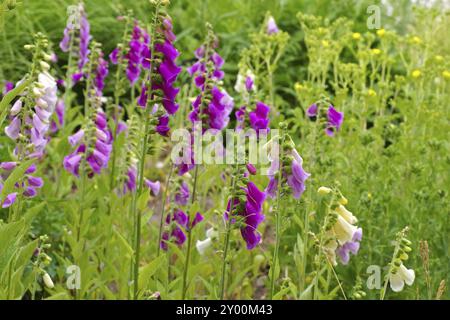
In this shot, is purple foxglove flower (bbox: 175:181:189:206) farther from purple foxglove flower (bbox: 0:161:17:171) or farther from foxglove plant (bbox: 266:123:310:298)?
foxglove plant (bbox: 266:123:310:298)

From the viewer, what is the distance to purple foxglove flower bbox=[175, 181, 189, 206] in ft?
11.6

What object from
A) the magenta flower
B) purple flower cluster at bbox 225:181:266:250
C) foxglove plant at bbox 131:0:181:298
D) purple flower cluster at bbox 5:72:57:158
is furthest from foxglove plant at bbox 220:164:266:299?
purple flower cluster at bbox 5:72:57:158

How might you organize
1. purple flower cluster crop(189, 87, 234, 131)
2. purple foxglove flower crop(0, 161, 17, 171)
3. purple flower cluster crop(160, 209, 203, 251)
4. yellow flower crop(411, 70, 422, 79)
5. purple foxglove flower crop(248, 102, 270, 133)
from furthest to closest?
yellow flower crop(411, 70, 422, 79) < purple foxglove flower crop(248, 102, 270, 133) < purple flower cluster crop(160, 209, 203, 251) < purple flower cluster crop(189, 87, 234, 131) < purple foxglove flower crop(0, 161, 17, 171)

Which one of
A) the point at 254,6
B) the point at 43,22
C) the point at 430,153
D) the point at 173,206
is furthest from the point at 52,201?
the point at 254,6

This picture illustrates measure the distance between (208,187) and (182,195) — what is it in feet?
2.86

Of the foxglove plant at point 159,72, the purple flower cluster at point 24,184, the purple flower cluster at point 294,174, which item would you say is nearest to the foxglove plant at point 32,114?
the purple flower cluster at point 24,184

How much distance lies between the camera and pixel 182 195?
3.57m

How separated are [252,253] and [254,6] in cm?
422

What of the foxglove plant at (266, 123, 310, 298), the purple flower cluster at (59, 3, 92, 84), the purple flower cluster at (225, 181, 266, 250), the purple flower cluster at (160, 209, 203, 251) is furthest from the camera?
the purple flower cluster at (59, 3, 92, 84)

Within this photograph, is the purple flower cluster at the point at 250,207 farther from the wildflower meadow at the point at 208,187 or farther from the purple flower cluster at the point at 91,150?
the purple flower cluster at the point at 91,150

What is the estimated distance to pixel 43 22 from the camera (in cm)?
744

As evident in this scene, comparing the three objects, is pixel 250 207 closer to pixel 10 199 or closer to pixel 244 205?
pixel 244 205

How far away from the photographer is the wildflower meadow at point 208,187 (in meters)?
2.64
